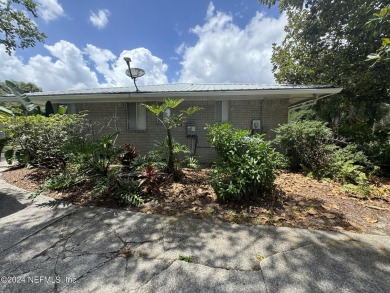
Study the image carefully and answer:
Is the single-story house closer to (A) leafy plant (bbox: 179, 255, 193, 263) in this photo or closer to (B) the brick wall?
(B) the brick wall

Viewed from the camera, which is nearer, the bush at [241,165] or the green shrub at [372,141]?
the bush at [241,165]

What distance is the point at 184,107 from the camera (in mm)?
7523

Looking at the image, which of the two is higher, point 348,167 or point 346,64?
point 346,64

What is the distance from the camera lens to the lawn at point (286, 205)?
2.92 metres

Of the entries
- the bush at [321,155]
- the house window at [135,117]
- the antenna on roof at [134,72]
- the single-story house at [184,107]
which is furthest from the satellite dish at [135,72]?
the bush at [321,155]

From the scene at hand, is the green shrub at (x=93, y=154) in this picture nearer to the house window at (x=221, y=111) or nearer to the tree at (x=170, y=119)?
the tree at (x=170, y=119)

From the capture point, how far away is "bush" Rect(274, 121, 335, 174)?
535 centimetres

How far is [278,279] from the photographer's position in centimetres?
185

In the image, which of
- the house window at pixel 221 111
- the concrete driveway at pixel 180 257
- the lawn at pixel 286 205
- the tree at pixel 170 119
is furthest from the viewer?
the house window at pixel 221 111

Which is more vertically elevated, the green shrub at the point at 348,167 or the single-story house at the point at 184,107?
the single-story house at the point at 184,107

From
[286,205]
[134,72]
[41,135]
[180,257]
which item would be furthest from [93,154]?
[286,205]

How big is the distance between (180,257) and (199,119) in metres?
5.74

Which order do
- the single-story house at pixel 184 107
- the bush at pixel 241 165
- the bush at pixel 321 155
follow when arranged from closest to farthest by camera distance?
the bush at pixel 241 165, the bush at pixel 321 155, the single-story house at pixel 184 107

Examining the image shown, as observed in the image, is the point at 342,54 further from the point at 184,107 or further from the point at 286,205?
the point at 286,205
